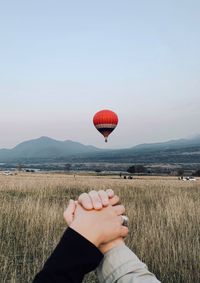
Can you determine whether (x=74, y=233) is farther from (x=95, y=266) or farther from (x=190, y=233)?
(x=190, y=233)

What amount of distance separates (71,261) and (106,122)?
32.2 m

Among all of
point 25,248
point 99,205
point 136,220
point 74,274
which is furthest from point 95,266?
point 136,220

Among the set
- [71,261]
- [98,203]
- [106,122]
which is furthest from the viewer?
[106,122]

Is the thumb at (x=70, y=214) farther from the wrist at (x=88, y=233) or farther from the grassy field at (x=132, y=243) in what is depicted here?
the grassy field at (x=132, y=243)

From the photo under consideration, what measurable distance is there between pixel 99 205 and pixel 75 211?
10 centimetres

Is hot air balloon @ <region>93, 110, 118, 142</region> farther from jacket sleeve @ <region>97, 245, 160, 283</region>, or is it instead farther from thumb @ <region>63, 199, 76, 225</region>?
jacket sleeve @ <region>97, 245, 160, 283</region>

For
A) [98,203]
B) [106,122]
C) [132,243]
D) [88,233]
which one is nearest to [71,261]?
[88,233]

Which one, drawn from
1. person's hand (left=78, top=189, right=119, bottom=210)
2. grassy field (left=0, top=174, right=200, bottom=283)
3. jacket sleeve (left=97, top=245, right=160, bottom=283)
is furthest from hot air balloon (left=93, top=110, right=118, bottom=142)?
jacket sleeve (left=97, top=245, right=160, bottom=283)

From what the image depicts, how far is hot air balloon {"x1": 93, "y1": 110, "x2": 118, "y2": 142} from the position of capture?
33219 millimetres

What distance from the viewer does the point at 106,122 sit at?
33219 mm

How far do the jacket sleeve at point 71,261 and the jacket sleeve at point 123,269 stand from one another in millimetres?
68

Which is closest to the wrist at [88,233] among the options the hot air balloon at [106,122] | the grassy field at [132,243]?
the grassy field at [132,243]

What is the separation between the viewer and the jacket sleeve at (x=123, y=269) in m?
1.14

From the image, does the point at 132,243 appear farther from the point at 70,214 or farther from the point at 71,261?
the point at 71,261
